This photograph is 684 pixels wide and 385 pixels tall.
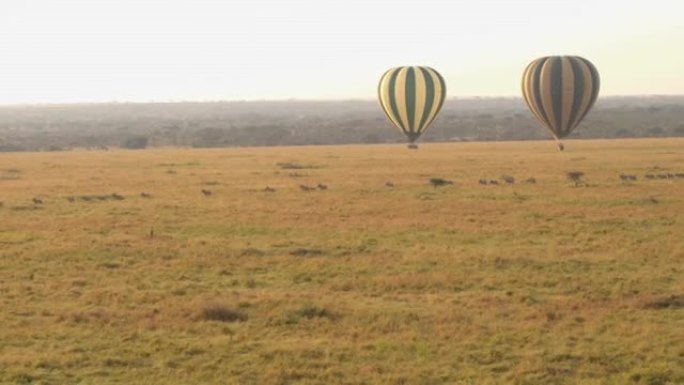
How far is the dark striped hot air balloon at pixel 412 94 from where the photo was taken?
65938mm

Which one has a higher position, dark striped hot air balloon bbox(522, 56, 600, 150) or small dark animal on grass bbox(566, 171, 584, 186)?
dark striped hot air balloon bbox(522, 56, 600, 150)

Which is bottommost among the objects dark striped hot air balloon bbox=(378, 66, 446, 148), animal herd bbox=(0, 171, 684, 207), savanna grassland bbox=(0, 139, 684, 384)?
animal herd bbox=(0, 171, 684, 207)

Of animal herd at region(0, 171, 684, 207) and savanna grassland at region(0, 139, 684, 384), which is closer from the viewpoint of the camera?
savanna grassland at region(0, 139, 684, 384)

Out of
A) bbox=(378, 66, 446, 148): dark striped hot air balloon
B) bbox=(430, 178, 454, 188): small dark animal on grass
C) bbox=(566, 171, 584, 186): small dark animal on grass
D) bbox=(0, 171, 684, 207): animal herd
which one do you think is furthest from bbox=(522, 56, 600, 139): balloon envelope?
bbox=(430, 178, 454, 188): small dark animal on grass

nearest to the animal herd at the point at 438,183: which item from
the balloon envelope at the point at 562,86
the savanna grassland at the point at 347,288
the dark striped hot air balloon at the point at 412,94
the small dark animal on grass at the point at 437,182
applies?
the small dark animal on grass at the point at 437,182

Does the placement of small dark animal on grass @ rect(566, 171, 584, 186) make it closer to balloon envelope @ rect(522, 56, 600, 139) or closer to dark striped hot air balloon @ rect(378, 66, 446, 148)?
balloon envelope @ rect(522, 56, 600, 139)

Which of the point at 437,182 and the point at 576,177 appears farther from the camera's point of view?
the point at 576,177

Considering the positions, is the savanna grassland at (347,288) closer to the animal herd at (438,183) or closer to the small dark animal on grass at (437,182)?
the animal herd at (438,183)

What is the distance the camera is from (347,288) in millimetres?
19859

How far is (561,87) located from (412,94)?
9.63 meters

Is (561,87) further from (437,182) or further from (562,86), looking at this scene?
(437,182)

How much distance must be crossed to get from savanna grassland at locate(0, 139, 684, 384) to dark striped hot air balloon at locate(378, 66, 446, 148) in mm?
25203

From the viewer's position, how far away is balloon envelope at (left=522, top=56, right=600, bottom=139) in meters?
60.7

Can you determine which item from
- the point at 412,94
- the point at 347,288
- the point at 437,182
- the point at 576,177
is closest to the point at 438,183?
the point at 437,182
